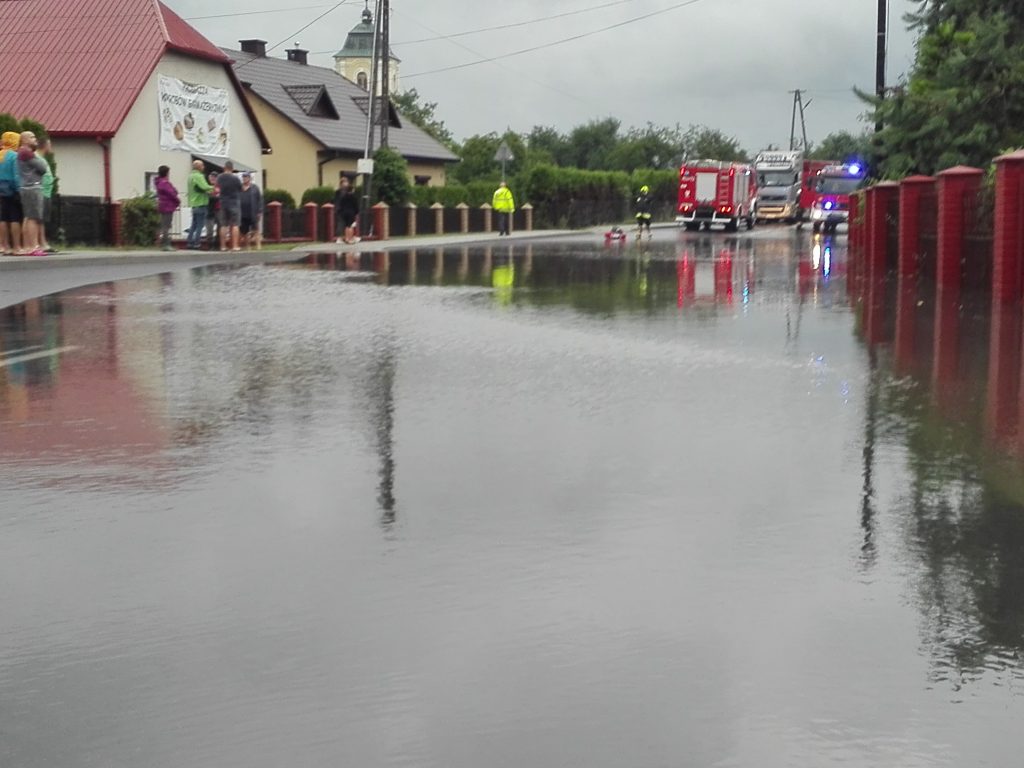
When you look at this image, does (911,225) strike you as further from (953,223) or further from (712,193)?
(712,193)

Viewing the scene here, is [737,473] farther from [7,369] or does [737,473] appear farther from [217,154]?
[217,154]

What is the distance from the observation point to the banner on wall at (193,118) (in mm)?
47875

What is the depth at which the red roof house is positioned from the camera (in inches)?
→ 1779

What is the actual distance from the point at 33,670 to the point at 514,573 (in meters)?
1.76

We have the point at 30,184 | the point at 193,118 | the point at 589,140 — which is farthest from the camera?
the point at 589,140

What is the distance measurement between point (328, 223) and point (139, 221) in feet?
42.1

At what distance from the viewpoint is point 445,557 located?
19.7ft

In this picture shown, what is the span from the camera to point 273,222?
4597cm

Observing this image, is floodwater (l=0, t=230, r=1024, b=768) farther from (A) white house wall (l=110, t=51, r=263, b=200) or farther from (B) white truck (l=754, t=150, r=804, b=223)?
(B) white truck (l=754, t=150, r=804, b=223)

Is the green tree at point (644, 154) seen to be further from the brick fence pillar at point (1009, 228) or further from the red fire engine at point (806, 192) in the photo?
the brick fence pillar at point (1009, 228)

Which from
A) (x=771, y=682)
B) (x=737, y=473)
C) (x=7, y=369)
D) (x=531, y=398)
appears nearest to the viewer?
(x=771, y=682)

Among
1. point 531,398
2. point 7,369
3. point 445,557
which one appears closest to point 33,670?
point 445,557

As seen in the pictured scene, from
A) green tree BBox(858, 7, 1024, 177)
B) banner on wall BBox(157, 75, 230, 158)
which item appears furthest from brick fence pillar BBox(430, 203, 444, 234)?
green tree BBox(858, 7, 1024, 177)

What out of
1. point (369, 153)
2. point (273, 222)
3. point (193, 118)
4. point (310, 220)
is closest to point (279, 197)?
point (193, 118)
